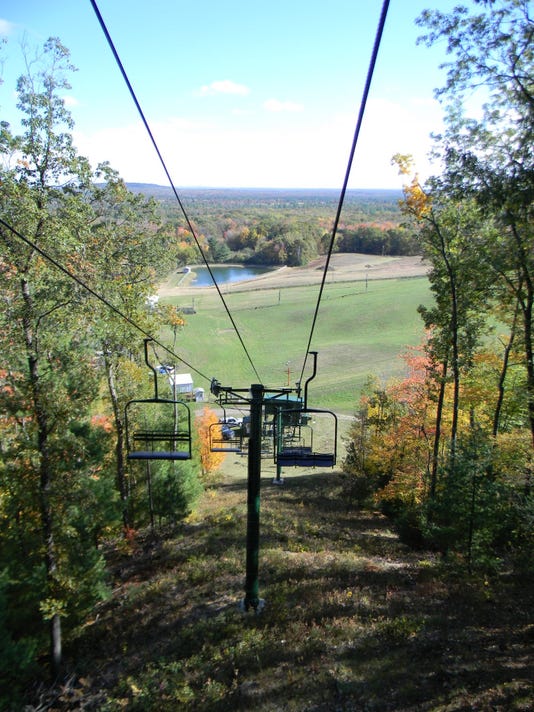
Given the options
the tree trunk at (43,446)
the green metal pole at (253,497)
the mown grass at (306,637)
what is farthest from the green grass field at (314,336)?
the tree trunk at (43,446)

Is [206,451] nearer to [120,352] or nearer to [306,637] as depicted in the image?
[120,352]

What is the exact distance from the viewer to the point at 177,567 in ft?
54.2

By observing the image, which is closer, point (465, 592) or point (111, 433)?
point (465, 592)

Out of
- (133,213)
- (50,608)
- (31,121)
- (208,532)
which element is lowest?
(208,532)

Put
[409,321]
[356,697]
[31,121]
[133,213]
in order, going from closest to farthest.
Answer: [356,697] → [31,121] → [133,213] → [409,321]

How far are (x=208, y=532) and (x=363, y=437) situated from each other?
478 inches

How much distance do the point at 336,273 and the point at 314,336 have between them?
36.1 meters

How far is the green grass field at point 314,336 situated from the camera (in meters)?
52.0

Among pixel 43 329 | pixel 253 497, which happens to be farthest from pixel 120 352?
pixel 253 497

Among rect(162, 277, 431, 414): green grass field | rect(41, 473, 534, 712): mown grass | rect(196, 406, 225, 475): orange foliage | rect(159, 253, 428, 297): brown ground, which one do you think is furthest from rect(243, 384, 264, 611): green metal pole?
rect(159, 253, 428, 297): brown ground

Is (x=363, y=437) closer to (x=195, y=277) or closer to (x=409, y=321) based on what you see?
(x=409, y=321)

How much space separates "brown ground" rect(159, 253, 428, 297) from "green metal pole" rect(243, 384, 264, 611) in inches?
3052

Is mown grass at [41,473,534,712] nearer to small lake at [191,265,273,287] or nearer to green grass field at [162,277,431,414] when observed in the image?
green grass field at [162,277,431,414]

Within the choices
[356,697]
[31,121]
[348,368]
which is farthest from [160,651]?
[348,368]
